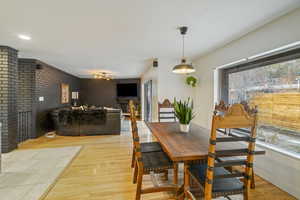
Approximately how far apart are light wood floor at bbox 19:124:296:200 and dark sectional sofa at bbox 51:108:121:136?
45.9 inches

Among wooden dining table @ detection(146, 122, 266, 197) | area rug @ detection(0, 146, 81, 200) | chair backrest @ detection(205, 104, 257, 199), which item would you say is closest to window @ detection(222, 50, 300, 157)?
wooden dining table @ detection(146, 122, 266, 197)

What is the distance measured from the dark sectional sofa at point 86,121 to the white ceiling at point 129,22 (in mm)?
2127

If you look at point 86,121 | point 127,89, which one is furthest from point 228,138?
point 127,89

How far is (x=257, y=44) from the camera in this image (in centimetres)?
249

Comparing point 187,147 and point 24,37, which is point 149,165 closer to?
point 187,147

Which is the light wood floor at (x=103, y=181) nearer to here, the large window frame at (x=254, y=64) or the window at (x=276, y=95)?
the window at (x=276, y=95)

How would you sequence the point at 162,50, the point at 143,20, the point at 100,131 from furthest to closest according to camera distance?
the point at 100,131, the point at 162,50, the point at 143,20

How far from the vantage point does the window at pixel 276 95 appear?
2.10 m

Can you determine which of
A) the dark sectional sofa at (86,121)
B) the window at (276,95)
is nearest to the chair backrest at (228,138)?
the window at (276,95)

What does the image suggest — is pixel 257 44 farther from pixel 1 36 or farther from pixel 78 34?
pixel 1 36

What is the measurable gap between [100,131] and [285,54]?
486 centimetres

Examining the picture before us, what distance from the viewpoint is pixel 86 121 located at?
4867 mm

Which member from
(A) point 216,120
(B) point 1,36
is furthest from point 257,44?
(B) point 1,36

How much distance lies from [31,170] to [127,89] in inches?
262
